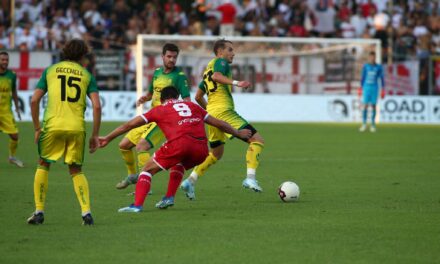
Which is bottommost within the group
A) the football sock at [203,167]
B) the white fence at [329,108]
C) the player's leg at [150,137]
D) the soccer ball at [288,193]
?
the white fence at [329,108]

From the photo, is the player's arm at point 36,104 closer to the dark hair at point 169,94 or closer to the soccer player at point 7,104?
the dark hair at point 169,94

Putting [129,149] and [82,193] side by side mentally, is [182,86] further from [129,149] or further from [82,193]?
[82,193]

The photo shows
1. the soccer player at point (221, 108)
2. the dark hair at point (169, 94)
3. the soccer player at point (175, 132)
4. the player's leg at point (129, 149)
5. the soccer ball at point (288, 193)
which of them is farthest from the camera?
the player's leg at point (129, 149)

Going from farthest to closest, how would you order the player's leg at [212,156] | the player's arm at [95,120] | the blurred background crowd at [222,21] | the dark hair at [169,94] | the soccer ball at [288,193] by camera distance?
the blurred background crowd at [222,21]
the player's leg at [212,156]
the soccer ball at [288,193]
the dark hair at [169,94]
the player's arm at [95,120]

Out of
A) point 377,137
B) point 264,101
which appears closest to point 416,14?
point 264,101

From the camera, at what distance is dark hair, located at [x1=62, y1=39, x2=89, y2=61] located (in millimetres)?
10188

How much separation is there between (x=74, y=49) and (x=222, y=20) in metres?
26.2

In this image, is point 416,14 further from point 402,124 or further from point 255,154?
point 255,154

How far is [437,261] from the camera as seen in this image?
815 centimetres

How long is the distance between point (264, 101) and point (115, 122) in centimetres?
582

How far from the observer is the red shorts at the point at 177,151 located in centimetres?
1136

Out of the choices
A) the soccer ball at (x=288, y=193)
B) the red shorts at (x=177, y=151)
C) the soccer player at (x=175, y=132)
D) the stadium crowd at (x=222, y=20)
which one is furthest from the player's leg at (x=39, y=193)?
the stadium crowd at (x=222, y=20)

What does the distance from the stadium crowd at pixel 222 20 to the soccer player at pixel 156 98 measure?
20285 mm

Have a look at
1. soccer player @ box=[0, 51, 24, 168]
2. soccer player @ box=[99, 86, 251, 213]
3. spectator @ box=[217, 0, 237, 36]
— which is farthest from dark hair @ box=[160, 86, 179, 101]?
spectator @ box=[217, 0, 237, 36]
